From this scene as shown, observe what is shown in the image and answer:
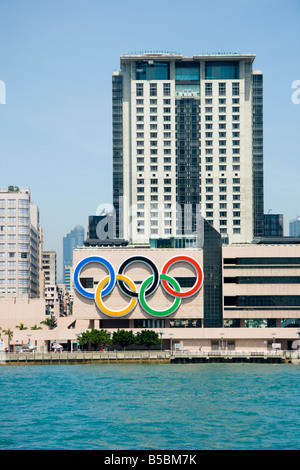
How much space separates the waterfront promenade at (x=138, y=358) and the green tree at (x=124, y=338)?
10787 millimetres

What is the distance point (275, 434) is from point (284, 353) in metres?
90.1

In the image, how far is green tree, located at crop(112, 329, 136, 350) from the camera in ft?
539

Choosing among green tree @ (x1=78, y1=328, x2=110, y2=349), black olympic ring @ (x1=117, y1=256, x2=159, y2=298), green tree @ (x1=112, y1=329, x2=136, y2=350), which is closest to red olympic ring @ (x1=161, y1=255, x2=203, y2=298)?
black olympic ring @ (x1=117, y1=256, x2=159, y2=298)

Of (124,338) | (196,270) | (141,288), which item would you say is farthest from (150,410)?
(196,270)

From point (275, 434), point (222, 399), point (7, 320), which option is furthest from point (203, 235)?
point (275, 434)

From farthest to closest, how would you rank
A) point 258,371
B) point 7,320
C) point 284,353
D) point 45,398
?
point 7,320
point 284,353
point 258,371
point 45,398

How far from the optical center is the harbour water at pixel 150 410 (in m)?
62.8

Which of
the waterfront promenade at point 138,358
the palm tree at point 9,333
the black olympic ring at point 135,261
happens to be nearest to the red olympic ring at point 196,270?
the black olympic ring at point 135,261

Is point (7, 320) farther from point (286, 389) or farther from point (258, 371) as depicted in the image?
point (286, 389)

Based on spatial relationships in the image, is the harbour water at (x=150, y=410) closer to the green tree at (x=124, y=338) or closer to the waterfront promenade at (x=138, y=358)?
the waterfront promenade at (x=138, y=358)

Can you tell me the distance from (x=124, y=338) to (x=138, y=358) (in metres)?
13.8

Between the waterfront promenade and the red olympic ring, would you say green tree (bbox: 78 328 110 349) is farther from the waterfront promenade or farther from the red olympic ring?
the red olympic ring

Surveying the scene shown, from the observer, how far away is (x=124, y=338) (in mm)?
164250

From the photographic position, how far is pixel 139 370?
5162 inches
